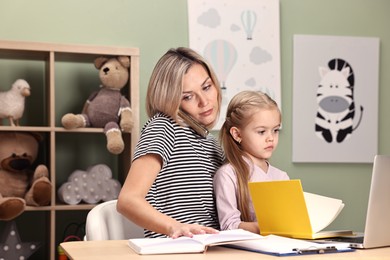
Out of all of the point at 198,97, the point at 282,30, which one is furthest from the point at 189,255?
the point at 282,30

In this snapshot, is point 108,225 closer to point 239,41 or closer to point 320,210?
point 320,210

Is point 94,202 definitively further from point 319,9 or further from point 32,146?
point 319,9

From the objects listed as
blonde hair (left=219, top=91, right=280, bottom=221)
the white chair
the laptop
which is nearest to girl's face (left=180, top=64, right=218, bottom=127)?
blonde hair (left=219, top=91, right=280, bottom=221)

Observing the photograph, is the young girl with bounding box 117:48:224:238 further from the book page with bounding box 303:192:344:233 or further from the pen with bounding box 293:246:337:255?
the pen with bounding box 293:246:337:255

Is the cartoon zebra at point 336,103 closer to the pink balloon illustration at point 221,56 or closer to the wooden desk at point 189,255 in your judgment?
the pink balloon illustration at point 221,56

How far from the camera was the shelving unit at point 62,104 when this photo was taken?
298 cm

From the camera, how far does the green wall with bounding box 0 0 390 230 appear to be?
324 cm

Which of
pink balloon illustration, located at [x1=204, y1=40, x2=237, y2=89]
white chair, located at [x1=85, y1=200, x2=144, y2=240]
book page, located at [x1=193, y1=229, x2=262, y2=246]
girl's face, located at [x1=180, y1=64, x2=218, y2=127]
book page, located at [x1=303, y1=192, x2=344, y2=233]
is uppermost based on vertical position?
pink balloon illustration, located at [x1=204, y1=40, x2=237, y2=89]

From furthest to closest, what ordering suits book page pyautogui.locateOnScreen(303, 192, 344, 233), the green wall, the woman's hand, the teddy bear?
the green wall
the teddy bear
book page pyautogui.locateOnScreen(303, 192, 344, 233)
the woman's hand

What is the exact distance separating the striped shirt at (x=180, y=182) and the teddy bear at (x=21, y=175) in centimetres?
122

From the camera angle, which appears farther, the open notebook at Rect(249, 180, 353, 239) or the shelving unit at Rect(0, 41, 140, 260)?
the shelving unit at Rect(0, 41, 140, 260)

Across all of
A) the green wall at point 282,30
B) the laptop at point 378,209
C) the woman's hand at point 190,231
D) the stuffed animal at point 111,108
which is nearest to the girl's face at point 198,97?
the woman's hand at point 190,231

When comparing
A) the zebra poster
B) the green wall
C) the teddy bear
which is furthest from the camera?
the zebra poster

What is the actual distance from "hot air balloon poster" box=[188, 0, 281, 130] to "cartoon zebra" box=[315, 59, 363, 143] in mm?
265
